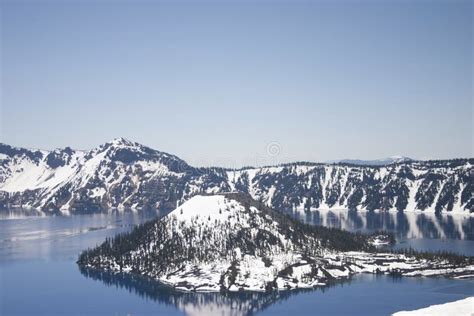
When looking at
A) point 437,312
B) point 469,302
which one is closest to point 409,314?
point 437,312

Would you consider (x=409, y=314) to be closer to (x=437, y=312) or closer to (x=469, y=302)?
(x=437, y=312)
